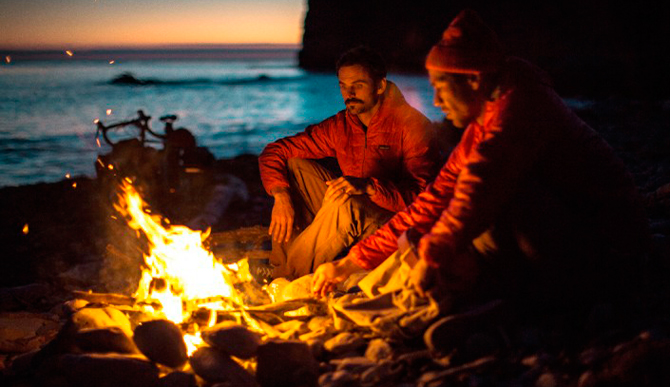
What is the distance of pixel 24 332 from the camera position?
396 cm

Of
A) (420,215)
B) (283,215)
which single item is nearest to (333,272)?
(420,215)

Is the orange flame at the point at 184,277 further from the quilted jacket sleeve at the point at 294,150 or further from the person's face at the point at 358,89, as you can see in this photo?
the person's face at the point at 358,89

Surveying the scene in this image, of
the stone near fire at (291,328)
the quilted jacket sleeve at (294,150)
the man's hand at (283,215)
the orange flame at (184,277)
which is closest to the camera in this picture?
the stone near fire at (291,328)

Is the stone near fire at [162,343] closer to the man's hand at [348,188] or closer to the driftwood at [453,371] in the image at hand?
the driftwood at [453,371]

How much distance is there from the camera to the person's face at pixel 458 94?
2746 mm

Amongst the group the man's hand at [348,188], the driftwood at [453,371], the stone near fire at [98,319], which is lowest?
the stone near fire at [98,319]

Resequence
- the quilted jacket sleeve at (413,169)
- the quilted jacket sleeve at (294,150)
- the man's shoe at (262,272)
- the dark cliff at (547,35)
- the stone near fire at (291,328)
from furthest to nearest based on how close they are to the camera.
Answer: the dark cliff at (547,35) < the man's shoe at (262,272) < the quilted jacket sleeve at (294,150) < the quilted jacket sleeve at (413,169) < the stone near fire at (291,328)

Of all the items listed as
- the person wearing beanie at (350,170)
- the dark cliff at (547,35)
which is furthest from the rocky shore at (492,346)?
the dark cliff at (547,35)

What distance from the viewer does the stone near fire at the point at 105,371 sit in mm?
2766

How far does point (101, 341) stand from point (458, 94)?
2266 millimetres

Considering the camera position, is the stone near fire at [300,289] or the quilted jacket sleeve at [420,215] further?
the stone near fire at [300,289]

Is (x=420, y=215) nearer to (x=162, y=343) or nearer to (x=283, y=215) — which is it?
(x=162, y=343)

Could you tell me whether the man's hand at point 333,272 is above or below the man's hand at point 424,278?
below

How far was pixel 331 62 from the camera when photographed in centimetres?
5631
